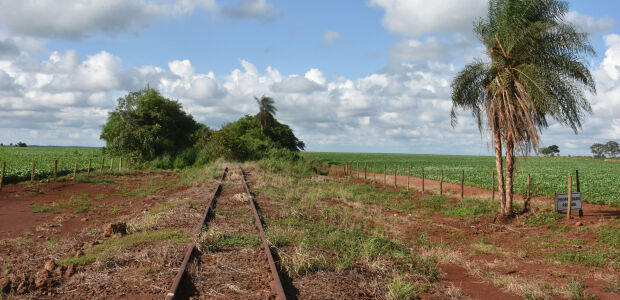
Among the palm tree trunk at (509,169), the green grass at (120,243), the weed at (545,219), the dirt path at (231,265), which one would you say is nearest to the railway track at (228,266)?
the dirt path at (231,265)

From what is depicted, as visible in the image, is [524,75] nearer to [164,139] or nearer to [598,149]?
[164,139]

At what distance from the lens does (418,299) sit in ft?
18.1

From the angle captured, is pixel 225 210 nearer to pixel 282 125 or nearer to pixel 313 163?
pixel 313 163

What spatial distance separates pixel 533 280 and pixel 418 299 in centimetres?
265

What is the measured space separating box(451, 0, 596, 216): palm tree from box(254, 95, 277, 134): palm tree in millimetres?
35734

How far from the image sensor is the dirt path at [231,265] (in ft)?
17.2

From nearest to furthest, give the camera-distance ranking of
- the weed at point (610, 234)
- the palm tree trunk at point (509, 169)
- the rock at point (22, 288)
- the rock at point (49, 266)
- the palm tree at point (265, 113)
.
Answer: the rock at point (22, 288) < the rock at point (49, 266) < the weed at point (610, 234) < the palm tree trunk at point (509, 169) < the palm tree at point (265, 113)

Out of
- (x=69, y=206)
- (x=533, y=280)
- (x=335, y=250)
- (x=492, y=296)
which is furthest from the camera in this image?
(x=69, y=206)

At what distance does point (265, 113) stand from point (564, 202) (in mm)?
38590

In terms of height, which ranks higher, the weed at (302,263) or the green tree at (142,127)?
the green tree at (142,127)

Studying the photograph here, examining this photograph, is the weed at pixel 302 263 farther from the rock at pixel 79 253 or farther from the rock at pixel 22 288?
the rock at pixel 79 253

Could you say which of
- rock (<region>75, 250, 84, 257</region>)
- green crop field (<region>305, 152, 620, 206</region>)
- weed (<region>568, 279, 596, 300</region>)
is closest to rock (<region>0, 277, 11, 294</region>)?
rock (<region>75, 250, 84, 257</region>)

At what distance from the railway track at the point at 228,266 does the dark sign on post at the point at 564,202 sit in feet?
31.4

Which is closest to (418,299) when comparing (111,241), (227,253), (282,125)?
(227,253)
